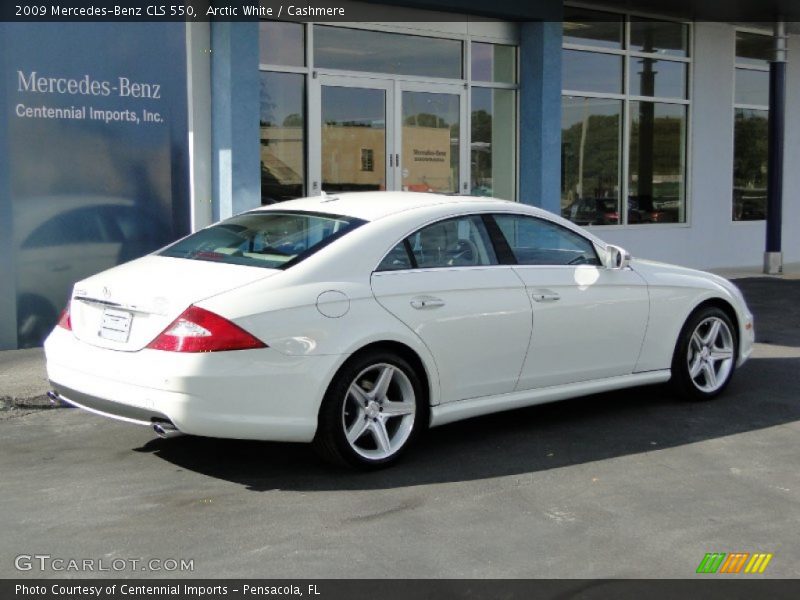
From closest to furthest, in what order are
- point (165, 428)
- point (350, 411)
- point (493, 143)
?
point (165, 428)
point (350, 411)
point (493, 143)

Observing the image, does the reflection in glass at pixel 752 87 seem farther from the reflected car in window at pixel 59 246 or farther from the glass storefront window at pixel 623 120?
the reflected car in window at pixel 59 246

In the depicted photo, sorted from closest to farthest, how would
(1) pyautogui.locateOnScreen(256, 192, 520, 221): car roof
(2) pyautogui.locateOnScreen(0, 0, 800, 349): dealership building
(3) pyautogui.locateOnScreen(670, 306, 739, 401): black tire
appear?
(1) pyautogui.locateOnScreen(256, 192, 520, 221): car roof, (3) pyautogui.locateOnScreen(670, 306, 739, 401): black tire, (2) pyautogui.locateOnScreen(0, 0, 800, 349): dealership building

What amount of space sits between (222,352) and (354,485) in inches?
40.4

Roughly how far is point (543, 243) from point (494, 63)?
7257mm

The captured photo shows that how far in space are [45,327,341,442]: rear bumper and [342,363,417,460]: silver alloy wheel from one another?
0.29m

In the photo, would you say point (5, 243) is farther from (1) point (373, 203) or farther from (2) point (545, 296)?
(2) point (545, 296)

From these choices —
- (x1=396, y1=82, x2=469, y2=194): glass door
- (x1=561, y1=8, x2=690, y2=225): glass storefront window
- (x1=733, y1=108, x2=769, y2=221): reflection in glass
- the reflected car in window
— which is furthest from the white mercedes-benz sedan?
(x1=733, y1=108, x2=769, y2=221): reflection in glass

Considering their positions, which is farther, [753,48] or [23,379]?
[753,48]

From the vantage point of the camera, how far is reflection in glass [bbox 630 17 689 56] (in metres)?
15.4

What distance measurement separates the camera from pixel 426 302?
5.89 meters

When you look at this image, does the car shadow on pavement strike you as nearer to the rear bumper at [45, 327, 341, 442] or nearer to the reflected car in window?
the rear bumper at [45, 327, 341, 442]

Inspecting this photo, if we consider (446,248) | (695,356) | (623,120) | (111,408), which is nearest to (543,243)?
(446,248)

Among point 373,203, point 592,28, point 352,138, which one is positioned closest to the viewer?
point 373,203
